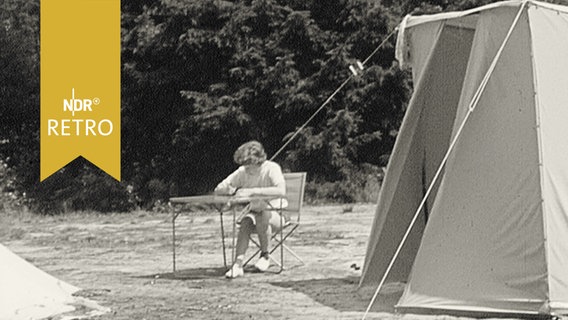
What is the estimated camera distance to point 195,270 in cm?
1001

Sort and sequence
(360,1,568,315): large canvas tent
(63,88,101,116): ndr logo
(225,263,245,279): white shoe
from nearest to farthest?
(360,1,568,315): large canvas tent < (225,263,245,279): white shoe < (63,88,101,116): ndr logo

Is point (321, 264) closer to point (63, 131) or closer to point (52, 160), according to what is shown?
point (63, 131)

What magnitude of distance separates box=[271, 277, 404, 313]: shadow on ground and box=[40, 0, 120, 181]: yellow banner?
1007 centimetres

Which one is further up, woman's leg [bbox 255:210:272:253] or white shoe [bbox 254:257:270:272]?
woman's leg [bbox 255:210:272:253]

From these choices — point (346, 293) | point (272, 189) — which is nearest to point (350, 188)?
point (272, 189)

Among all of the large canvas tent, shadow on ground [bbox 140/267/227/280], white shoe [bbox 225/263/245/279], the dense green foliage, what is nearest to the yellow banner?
the dense green foliage

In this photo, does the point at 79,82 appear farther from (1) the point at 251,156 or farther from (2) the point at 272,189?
(2) the point at 272,189

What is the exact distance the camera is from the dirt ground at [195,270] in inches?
298

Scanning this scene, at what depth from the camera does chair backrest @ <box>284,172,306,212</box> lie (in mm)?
→ 9930

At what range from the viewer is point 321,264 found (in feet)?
33.1

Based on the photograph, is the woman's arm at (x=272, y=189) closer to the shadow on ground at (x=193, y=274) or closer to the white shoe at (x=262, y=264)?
the white shoe at (x=262, y=264)

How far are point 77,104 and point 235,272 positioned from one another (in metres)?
10.0

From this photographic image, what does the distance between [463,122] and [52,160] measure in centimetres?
1700

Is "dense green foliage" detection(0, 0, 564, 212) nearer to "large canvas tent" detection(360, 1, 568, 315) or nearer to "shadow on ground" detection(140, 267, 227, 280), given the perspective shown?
"shadow on ground" detection(140, 267, 227, 280)
